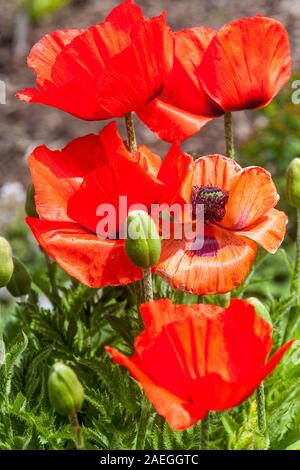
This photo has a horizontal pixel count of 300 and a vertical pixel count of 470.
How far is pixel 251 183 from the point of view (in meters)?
1.00

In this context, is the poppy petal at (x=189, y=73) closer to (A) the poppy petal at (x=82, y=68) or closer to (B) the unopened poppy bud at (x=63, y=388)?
(A) the poppy petal at (x=82, y=68)

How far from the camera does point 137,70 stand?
98 cm

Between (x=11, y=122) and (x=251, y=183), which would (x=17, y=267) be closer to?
(x=251, y=183)

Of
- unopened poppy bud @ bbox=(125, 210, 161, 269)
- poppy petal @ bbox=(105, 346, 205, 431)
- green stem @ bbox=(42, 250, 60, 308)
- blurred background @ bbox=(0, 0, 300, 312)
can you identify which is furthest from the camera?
blurred background @ bbox=(0, 0, 300, 312)

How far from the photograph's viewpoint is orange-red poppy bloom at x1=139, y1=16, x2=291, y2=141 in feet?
3.48

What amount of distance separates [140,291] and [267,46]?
0.32 m

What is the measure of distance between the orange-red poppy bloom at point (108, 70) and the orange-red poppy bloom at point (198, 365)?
0.31 m

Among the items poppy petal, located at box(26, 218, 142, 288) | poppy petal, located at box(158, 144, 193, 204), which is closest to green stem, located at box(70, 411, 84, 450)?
poppy petal, located at box(26, 218, 142, 288)

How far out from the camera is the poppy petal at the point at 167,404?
751mm

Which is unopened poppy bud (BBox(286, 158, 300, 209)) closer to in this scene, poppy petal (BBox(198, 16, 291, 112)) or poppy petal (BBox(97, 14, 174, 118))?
poppy petal (BBox(198, 16, 291, 112))

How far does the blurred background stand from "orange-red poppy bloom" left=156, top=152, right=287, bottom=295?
1.09 meters

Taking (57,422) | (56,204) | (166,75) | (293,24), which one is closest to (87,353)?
(57,422)

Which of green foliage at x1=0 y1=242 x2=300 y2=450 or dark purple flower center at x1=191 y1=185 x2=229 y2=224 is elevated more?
dark purple flower center at x1=191 y1=185 x2=229 y2=224

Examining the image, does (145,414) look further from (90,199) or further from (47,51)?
(47,51)
